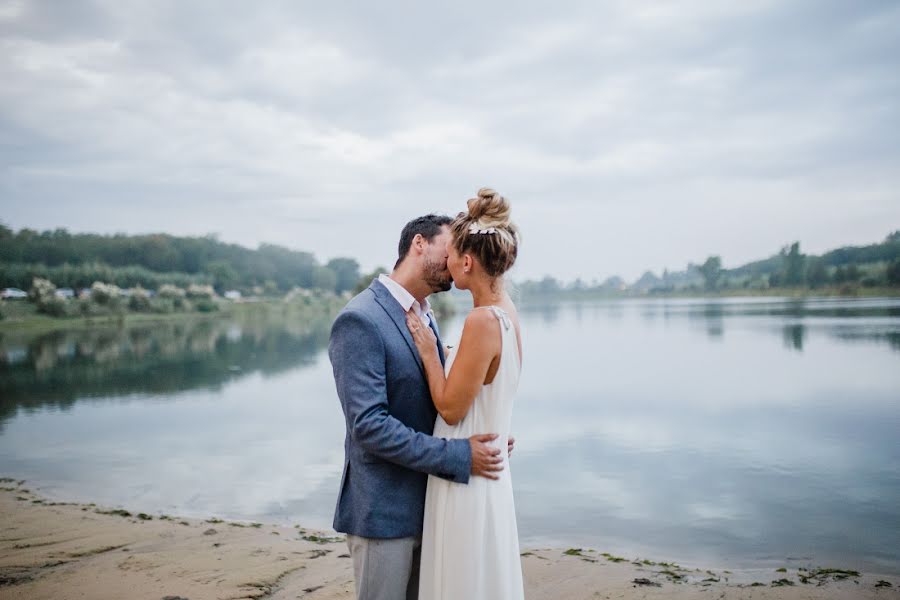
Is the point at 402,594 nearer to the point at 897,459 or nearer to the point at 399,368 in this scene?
the point at 399,368

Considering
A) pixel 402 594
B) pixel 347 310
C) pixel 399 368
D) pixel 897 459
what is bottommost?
pixel 897 459

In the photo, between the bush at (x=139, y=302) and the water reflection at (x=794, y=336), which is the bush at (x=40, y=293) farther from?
the water reflection at (x=794, y=336)

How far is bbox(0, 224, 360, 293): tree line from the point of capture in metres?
79.2

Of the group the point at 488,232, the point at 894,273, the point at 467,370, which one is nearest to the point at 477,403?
the point at 467,370

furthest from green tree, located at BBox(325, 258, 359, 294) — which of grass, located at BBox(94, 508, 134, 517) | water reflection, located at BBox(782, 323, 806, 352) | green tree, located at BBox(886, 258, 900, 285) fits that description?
grass, located at BBox(94, 508, 134, 517)

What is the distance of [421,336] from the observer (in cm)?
301

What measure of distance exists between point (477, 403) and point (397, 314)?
536 millimetres

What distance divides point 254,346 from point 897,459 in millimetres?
29279

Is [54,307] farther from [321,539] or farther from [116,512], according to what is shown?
[321,539]

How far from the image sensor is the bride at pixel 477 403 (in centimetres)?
289

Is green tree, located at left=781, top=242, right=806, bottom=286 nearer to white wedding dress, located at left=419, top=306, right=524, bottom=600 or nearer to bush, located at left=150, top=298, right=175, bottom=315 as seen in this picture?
bush, located at left=150, top=298, right=175, bottom=315

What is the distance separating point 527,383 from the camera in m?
19.7

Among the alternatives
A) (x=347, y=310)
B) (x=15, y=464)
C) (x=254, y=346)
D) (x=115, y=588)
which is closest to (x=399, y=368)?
(x=347, y=310)

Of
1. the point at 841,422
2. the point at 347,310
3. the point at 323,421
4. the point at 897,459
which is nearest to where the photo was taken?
the point at 347,310
